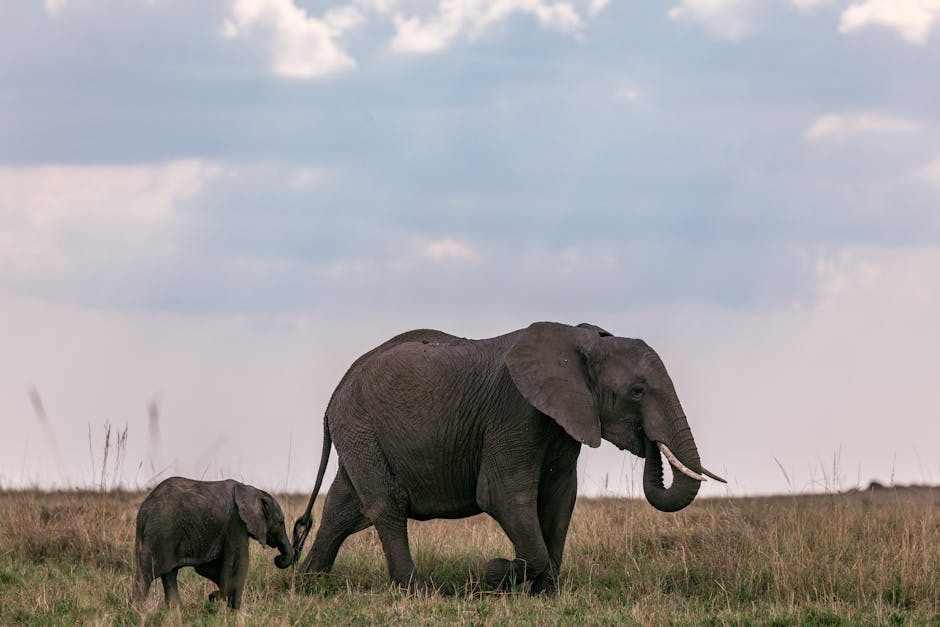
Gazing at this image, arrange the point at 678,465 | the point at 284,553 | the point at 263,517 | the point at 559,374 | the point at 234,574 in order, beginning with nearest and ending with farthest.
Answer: the point at 263,517 → the point at 234,574 → the point at 284,553 → the point at 678,465 → the point at 559,374

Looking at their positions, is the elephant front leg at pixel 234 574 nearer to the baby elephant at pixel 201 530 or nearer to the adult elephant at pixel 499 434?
the baby elephant at pixel 201 530

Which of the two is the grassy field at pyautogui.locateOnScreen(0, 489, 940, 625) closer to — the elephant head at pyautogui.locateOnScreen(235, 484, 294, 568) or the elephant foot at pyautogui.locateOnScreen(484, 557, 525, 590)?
the elephant foot at pyautogui.locateOnScreen(484, 557, 525, 590)

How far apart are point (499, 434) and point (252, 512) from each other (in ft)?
7.88

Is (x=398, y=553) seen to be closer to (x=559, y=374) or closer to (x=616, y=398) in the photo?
(x=559, y=374)

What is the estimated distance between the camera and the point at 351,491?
12.5 metres

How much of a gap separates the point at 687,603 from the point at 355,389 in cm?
347

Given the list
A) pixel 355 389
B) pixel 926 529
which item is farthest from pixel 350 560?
pixel 926 529

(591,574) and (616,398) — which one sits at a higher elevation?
(616,398)

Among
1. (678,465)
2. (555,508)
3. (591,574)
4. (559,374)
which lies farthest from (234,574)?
(591,574)

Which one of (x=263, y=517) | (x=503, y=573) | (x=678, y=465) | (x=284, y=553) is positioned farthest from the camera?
(x=503, y=573)

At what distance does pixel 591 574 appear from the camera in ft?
41.4

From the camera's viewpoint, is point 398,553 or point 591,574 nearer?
point 398,553

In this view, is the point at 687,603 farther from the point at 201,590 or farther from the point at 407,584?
the point at 201,590

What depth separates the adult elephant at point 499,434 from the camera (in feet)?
35.6
